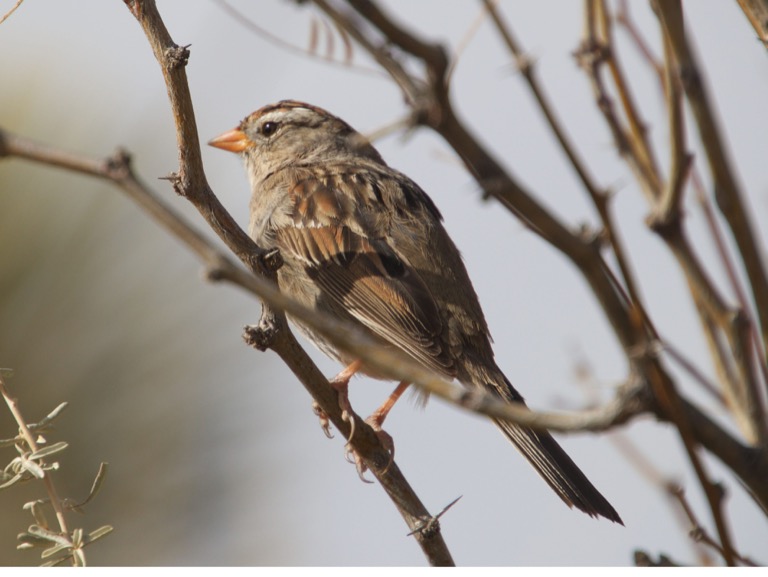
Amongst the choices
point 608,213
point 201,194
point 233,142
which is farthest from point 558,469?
point 233,142

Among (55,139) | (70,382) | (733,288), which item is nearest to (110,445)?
(70,382)

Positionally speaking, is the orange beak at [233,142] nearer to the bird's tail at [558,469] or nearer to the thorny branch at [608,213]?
the bird's tail at [558,469]

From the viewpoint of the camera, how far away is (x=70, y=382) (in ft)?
17.2

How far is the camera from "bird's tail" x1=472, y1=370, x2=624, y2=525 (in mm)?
3484

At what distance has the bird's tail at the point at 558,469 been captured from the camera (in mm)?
3484

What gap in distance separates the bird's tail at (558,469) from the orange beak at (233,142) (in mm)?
2499

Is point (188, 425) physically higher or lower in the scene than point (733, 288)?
higher

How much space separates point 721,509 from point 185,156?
158 cm

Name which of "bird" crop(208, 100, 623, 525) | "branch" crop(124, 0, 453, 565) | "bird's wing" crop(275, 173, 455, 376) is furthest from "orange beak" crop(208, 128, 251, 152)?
"branch" crop(124, 0, 453, 565)

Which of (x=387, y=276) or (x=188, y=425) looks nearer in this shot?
(x=387, y=276)

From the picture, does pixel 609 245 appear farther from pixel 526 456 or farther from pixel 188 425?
pixel 188 425

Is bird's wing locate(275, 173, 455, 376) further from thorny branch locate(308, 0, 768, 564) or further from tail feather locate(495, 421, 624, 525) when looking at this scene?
thorny branch locate(308, 0, 768, 564)

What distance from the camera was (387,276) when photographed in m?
4.15

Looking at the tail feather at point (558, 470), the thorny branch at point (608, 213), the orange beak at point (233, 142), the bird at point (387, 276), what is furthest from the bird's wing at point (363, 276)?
the thorny branch at point (608, 213)
